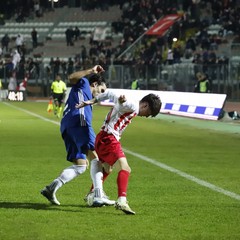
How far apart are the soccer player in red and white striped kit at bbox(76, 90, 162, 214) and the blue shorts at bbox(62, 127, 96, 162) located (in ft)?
1.24

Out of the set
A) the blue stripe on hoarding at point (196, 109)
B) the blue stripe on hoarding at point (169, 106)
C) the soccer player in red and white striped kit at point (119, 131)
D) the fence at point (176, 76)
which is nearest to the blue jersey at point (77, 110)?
the soccer player in red and white striped kit at point (119, 131)

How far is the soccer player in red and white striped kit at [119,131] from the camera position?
375 inches

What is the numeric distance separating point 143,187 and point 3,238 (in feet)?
15.0

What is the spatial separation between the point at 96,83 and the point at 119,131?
0.77 m

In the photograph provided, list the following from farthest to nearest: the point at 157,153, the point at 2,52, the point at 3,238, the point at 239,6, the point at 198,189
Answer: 1. the point at 2,52
2. the point at 239,6
3. the point at 157,153
4. the point at 198,189
5. the point at 3,238

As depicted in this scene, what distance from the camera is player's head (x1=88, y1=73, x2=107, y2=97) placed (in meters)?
10.3

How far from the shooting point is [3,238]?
7.96 m

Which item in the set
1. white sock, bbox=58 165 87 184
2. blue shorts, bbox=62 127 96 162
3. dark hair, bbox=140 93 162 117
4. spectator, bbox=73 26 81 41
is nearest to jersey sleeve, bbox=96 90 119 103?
dark hair, bbox=140 93 162 117

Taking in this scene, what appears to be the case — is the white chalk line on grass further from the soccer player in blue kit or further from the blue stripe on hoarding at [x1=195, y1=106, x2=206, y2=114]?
the blue stripe on hoarding at [x1=195, y1=106, x2=206, y2=114]

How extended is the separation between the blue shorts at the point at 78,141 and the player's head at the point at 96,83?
466 mm

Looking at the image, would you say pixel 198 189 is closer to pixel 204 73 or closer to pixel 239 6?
pixel 204 73

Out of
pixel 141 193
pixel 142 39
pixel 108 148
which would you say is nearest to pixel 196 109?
pixel 142 39

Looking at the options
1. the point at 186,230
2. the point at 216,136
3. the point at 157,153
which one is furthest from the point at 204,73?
the point at 186,230

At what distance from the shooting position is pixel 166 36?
50.7m
